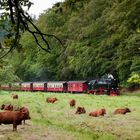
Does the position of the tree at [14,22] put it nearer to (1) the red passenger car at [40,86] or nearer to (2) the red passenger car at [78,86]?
(2) the red passenger car at [78,86]

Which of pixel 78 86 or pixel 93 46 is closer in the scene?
pixel 78 86

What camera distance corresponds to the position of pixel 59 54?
257 feet

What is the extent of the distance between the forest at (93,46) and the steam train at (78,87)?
69.7 inches

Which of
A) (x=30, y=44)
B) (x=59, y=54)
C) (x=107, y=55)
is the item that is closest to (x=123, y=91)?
(x=107, y=55)

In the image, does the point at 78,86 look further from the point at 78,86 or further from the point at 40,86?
the point at 40,86

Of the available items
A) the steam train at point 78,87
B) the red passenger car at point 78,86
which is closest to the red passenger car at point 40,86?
the steam train at point 78,87

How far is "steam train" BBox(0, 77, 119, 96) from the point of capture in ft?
173

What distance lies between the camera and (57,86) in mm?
→ 62406

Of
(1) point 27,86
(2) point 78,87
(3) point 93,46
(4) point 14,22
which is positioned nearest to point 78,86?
(2) point 78,87

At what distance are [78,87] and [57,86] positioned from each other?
17.4 ft

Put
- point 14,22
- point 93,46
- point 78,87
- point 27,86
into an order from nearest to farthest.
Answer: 1. point 14,22
2. point 78,87
3. point 93,46
4. point 27,86

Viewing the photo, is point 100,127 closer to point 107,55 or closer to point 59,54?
point 107,55

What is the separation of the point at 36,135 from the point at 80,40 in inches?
2194

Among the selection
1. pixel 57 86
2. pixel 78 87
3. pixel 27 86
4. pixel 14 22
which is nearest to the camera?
pixel 14 22
